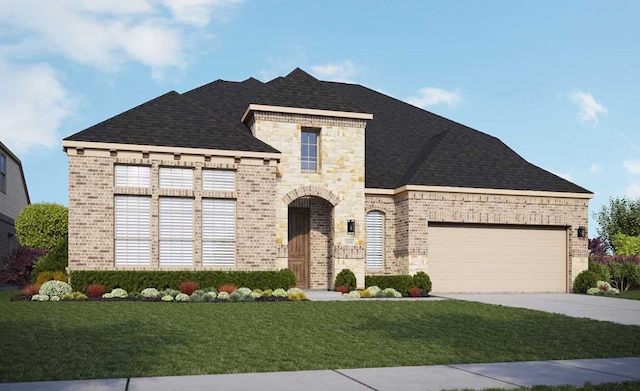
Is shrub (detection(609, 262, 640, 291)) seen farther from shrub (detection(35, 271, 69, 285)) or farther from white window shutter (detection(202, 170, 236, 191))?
shrub (detection(35, 271, 69, 285))

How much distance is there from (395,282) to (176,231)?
8.14m

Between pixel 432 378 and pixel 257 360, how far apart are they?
250 centimetres

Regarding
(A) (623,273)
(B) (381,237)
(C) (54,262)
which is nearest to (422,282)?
(B) (381,237)

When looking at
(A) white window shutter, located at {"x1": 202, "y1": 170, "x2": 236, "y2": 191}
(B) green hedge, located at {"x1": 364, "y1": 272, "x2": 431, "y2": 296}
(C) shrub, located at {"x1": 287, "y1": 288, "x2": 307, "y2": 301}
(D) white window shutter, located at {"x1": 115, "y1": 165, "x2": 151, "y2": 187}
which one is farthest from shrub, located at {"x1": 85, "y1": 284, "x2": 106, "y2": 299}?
(B) green hedge, located at {"x1": 364, "y1": 272, "x2": 431, "y2": 296}

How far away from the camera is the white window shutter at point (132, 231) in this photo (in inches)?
818

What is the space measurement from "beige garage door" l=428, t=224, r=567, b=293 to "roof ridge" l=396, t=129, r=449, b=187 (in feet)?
7.10

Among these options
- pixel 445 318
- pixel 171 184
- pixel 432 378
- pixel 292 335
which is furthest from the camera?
pixel 171 184

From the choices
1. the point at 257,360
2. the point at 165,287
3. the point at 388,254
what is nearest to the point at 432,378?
the point at 257,360

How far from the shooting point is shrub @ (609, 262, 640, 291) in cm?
2820

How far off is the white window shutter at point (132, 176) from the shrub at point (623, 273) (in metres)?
20.4

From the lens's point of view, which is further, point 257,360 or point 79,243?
point 79,243

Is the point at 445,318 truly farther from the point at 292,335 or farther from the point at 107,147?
the point at 107,147

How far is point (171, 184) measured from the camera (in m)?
21.3

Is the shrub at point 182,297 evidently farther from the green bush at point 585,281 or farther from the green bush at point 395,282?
the green bush at point 585,281
